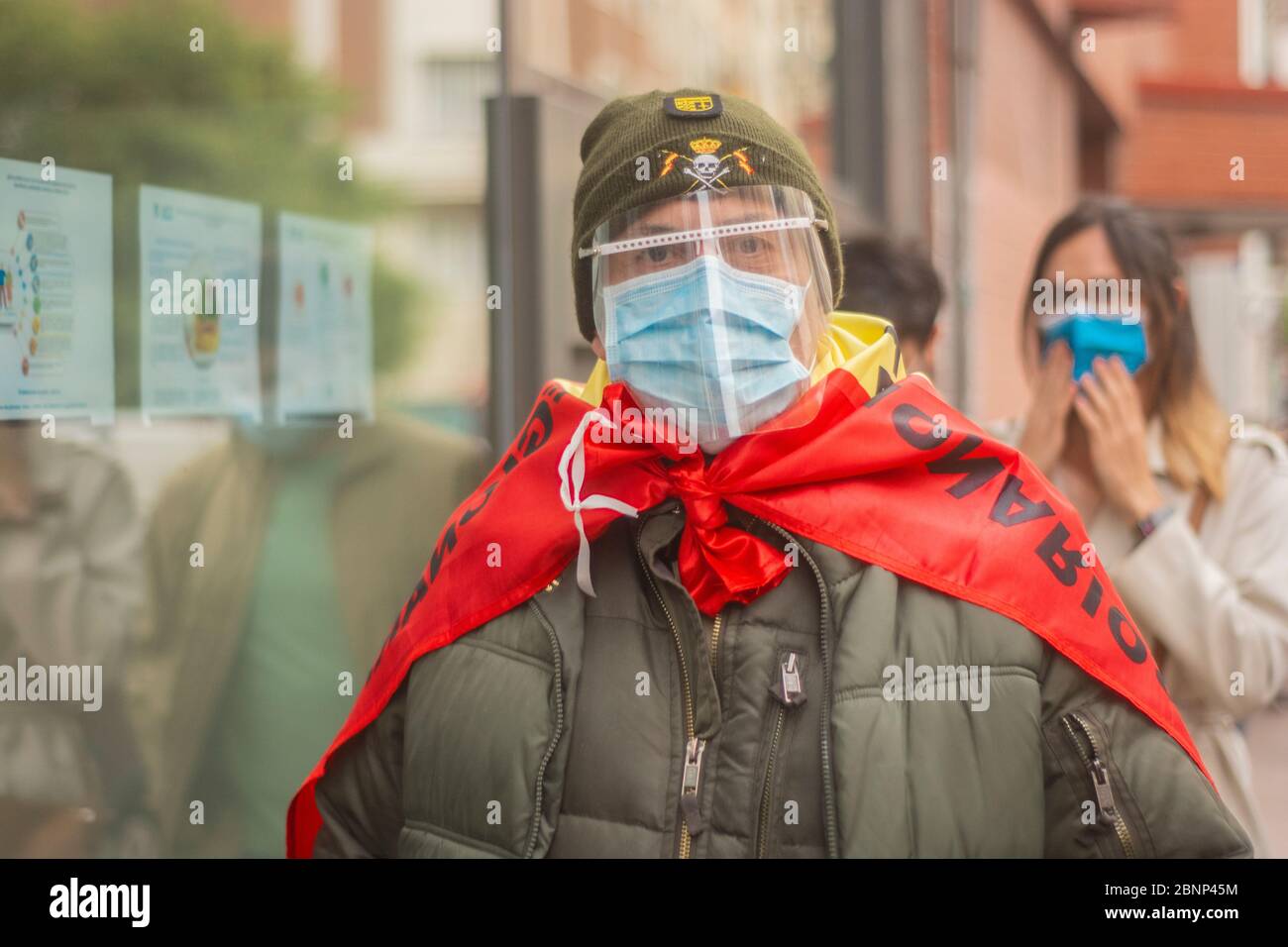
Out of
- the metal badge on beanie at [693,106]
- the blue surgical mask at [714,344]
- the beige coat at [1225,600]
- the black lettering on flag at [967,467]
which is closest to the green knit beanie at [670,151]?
the metal badge on beanie at [693,106]

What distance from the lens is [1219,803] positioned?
66.8 inches

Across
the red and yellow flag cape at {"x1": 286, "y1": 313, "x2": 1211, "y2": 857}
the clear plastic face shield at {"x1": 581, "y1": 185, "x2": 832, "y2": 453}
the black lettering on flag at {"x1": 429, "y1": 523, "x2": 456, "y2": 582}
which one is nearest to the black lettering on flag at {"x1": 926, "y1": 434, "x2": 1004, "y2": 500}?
the red and yellow flag cape at {"x1": 286, "y1": 313, "x2": 1211, "y2": 857}

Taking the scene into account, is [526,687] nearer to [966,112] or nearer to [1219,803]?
[1219,803]

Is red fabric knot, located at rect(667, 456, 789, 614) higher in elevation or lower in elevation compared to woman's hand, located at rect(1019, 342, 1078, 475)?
lower

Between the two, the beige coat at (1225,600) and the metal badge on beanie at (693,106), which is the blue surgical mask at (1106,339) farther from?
the metal badge on beanie at (693,106)

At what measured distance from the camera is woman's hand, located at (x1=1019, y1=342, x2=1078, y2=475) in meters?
2.89

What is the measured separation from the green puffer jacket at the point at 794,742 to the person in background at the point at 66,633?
97 centimetres

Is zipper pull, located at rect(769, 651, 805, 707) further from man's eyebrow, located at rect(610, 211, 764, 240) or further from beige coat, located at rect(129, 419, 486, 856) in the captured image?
beige coat, located at rect(129, 419, 486, 856)

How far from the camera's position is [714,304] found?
71.6 inches

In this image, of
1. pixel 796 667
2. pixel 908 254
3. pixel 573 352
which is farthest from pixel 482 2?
pixel 796 667

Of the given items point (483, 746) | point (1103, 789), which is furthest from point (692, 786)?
point (1103, 789)

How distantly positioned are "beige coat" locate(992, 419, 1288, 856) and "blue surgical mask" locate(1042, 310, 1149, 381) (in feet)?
0.95

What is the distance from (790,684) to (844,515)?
9.6 inches
